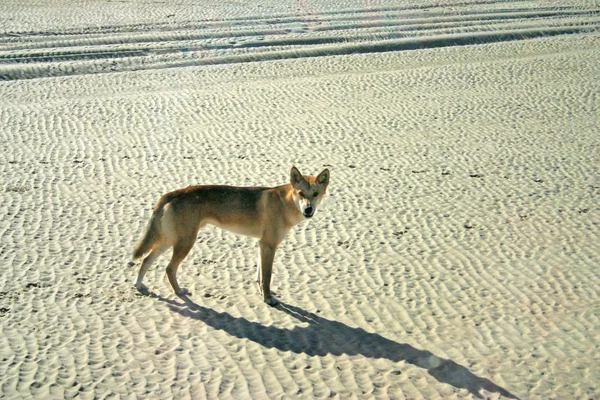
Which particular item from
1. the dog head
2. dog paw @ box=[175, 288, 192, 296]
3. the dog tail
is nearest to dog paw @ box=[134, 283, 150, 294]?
dog paw @ box=[175, 288, 192, 296]

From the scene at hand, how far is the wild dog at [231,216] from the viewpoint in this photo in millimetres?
8445

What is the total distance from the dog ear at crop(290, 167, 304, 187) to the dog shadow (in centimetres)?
136

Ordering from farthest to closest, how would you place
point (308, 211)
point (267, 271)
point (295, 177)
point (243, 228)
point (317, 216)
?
point (317, 216), point (243, 228), point (267, 271), point (295, 177), point (308, 211)

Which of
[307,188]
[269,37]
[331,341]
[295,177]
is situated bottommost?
[331,341]

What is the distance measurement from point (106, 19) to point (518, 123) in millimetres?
17049

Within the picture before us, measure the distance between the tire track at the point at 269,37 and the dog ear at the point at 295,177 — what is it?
1342cm

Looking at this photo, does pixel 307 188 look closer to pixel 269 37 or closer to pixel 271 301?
pixel 271 301

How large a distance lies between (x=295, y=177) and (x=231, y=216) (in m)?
0.87

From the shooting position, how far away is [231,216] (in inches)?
344

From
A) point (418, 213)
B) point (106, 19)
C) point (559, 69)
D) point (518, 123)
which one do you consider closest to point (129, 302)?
point (418, 213)

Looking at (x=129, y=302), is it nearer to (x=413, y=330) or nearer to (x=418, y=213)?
(x=413, y=330)

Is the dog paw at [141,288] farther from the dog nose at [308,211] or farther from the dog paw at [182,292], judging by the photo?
the dog nose at [308,211]

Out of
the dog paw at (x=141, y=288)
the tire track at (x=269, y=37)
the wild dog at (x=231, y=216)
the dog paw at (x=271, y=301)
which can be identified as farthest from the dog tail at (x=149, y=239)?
the tire track at (x=269, y=37)

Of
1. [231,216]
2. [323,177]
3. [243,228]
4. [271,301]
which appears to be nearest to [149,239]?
[231,216]
